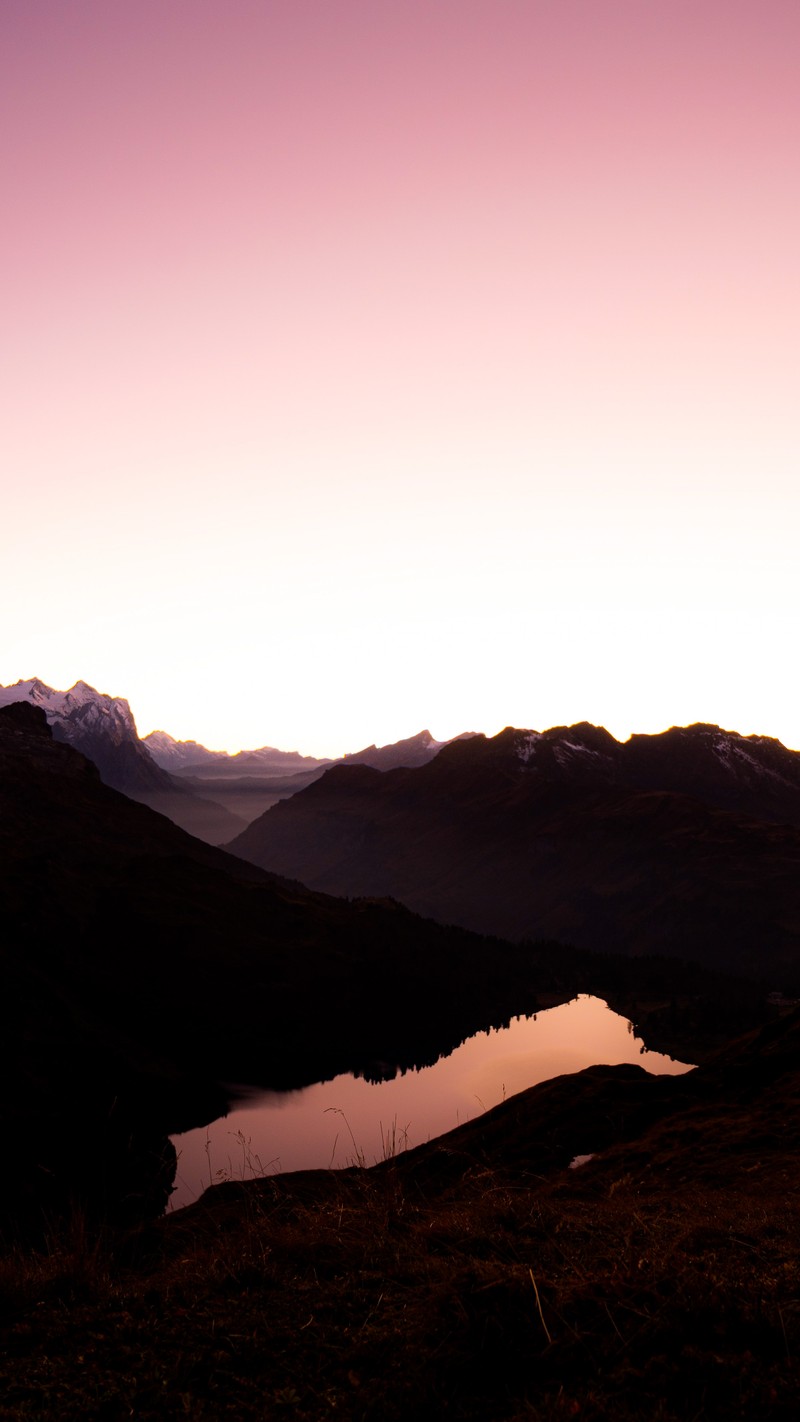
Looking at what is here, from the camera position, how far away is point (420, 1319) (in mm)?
8164

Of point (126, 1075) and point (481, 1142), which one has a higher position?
point (481, 1142)

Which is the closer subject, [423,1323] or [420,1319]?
[423,1323]

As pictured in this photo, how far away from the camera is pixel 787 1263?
9148mm

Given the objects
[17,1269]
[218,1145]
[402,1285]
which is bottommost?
[218,1145]

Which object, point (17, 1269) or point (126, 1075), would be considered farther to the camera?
point (126, 1075)

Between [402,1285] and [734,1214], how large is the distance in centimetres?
641

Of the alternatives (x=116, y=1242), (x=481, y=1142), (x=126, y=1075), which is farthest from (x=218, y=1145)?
(x=116, y=1242)

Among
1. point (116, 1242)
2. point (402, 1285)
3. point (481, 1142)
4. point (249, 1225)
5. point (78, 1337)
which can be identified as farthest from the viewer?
point (481, 1142)

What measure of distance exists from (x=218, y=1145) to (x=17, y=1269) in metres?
165

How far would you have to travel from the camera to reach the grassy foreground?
707 centimetres

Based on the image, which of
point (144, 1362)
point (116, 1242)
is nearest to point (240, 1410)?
point (144, 1362)

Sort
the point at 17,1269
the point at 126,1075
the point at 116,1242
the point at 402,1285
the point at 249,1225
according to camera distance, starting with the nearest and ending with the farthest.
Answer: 1. the point at 402,1285
2. the point at 17,1269
3. the point at 249,1225
4. the point at 116,1242
5. the point at 126,1075

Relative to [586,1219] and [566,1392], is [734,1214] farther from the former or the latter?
[566,1392]

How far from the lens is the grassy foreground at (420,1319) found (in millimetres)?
7066
